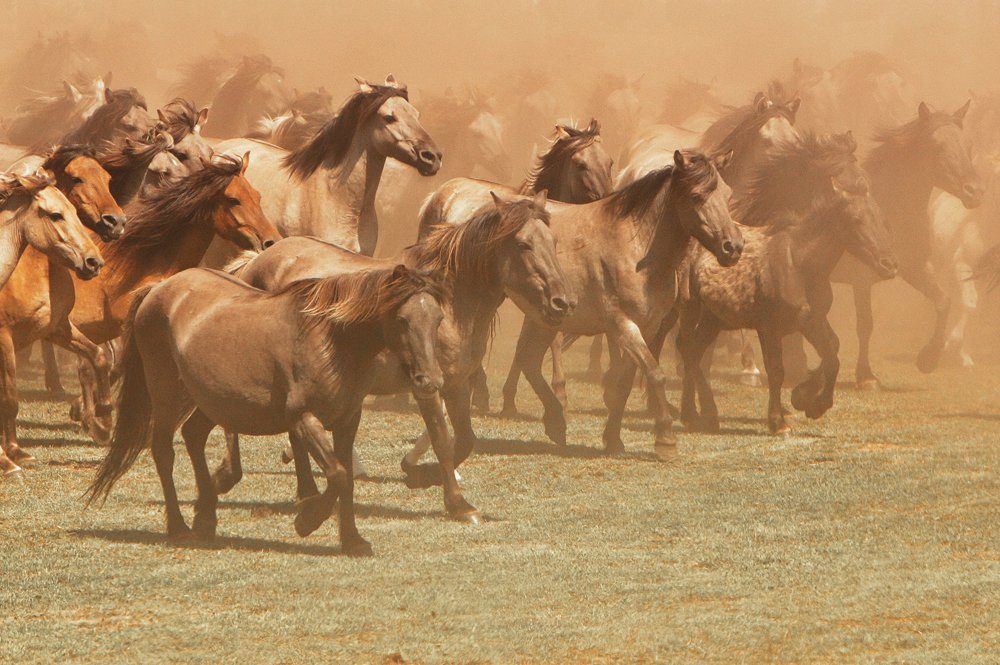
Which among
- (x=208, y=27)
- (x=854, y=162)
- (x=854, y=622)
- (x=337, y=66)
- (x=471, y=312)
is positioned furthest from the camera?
(x=208, y=27)

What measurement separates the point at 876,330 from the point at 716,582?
703 inches

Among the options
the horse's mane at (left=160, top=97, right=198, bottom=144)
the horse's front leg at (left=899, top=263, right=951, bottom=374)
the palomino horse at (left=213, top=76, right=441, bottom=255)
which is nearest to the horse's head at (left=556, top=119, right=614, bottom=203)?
the palomino horse at (left=213, top=76, right=441, bottom=255)

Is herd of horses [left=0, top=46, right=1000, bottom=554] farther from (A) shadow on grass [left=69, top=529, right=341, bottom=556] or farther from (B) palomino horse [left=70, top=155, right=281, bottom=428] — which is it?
(A) shadow on grass [left=69, top=529, right=341, bottom=556]

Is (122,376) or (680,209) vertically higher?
(680,209)

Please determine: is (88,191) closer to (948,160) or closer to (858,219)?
(858,219)

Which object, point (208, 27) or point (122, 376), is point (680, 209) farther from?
point (208, 27)

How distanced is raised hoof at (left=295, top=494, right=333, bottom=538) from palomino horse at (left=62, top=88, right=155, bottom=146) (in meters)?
5.95

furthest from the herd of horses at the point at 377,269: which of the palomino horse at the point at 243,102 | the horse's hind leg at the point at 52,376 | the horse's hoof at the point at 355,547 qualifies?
the palomino horse at the point at 243,102

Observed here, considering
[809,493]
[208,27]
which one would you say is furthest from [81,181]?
[208,27]

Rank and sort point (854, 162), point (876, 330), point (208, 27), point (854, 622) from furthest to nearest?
point (208, 27)
point (876, 330)
point (854, 162)
point (854, 622)

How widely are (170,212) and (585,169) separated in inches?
160

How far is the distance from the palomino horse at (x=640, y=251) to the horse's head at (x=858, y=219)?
77.7 inches

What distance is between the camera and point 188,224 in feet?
39.3

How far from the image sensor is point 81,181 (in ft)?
38.3
